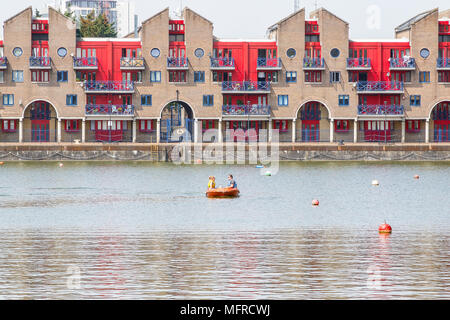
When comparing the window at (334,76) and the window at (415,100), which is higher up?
the window at (334,76)

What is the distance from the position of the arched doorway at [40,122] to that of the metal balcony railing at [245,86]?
829 inches

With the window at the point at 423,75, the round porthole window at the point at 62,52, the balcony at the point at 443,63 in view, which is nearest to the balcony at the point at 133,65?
the round porthole window at the point at 62,52

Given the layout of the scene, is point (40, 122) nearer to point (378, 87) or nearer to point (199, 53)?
point (199, 53)

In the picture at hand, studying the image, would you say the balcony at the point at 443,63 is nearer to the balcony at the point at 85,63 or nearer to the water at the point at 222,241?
the water at the point at 222,241

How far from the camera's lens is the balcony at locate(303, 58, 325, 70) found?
10300 centimetres

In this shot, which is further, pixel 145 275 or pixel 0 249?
pixel 0 249

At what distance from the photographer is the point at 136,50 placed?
102750 millimetres

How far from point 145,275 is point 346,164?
231ft

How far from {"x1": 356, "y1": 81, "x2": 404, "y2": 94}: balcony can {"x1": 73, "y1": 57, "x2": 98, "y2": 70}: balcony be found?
104 ft

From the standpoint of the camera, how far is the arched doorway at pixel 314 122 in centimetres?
10538

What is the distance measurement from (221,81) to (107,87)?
45.0 feet

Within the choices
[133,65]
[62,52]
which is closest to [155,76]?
[133,65]

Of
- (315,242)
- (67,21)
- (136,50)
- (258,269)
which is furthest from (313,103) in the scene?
(258,269)

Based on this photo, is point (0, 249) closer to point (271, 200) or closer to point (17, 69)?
point (271, 200)
